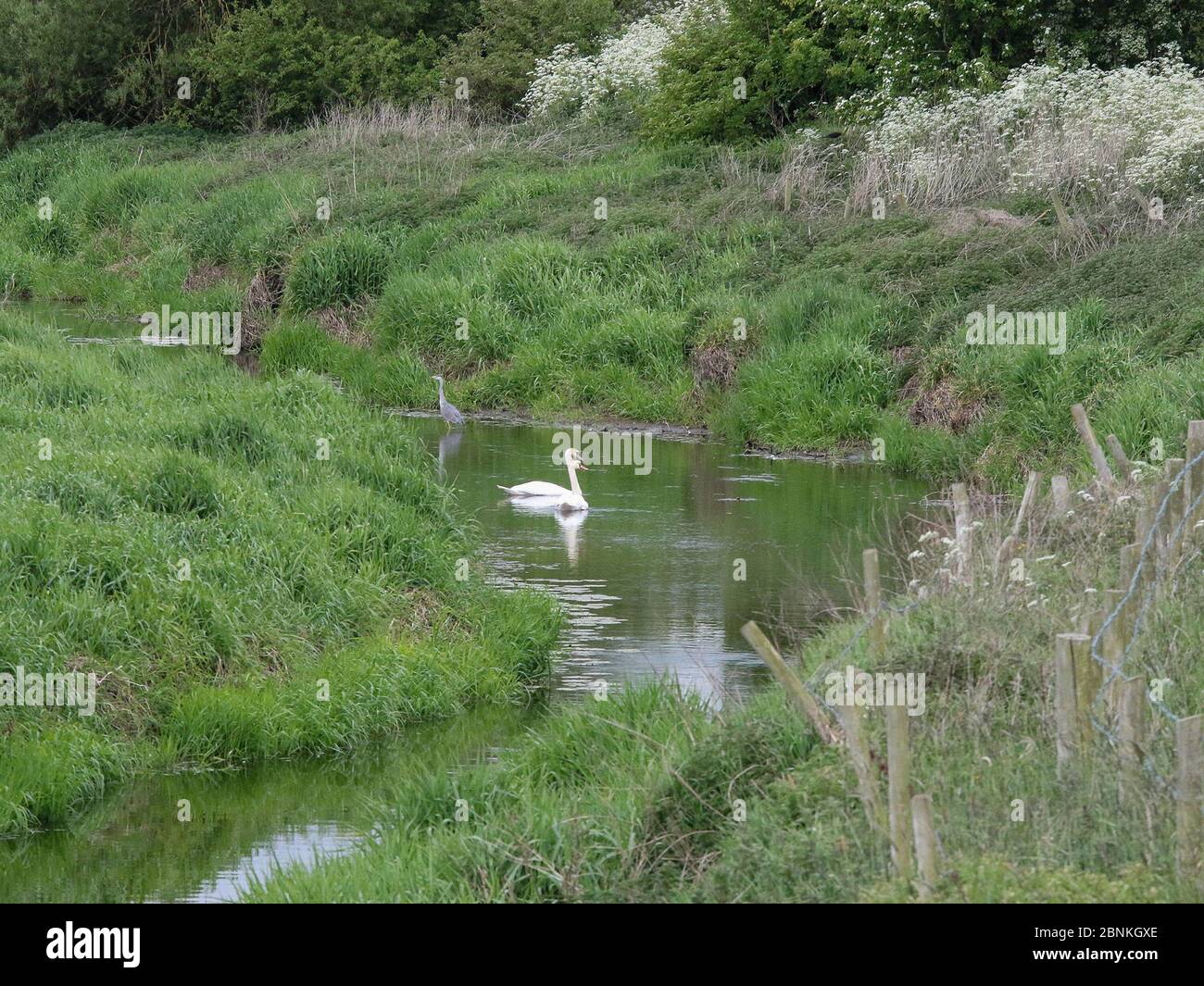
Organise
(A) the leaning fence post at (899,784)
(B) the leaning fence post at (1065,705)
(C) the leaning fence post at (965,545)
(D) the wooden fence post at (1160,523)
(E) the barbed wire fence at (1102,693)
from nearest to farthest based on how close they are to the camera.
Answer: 1. (E) the barbed wire fence at (1102,693)
2. (A) the leaning fence post at (899,784)
3. (B) the leaning fence post at (1065,705)
4. (D) the wooden fence post at (1160,523)
5. (C) the leaning fence post at (965,545)

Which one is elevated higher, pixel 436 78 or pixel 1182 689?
pixel 436 78

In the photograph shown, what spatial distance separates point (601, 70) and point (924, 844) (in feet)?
98.7

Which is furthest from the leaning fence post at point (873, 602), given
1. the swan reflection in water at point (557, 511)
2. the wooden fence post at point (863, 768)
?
the swan reflection in water at point (557, 511)

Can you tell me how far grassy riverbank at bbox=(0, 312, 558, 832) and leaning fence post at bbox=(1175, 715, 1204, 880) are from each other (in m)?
5.78

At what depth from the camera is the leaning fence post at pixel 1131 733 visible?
7043 mm

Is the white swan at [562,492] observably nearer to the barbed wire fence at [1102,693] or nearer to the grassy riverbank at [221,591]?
the grassy riverbank at [221,591]

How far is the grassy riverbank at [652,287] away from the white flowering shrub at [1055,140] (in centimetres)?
54

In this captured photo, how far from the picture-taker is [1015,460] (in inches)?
712

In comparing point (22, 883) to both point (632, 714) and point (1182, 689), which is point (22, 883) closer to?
point (632, 714)

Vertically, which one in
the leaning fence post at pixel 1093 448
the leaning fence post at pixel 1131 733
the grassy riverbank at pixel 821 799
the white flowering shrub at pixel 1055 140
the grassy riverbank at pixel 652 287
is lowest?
the grassy riverbank at pixel 821 799

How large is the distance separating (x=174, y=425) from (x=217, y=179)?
2154cm

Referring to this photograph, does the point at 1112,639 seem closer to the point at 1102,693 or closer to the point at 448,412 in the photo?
the point at 1102,693

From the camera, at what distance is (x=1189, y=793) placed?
6227 millimetres
